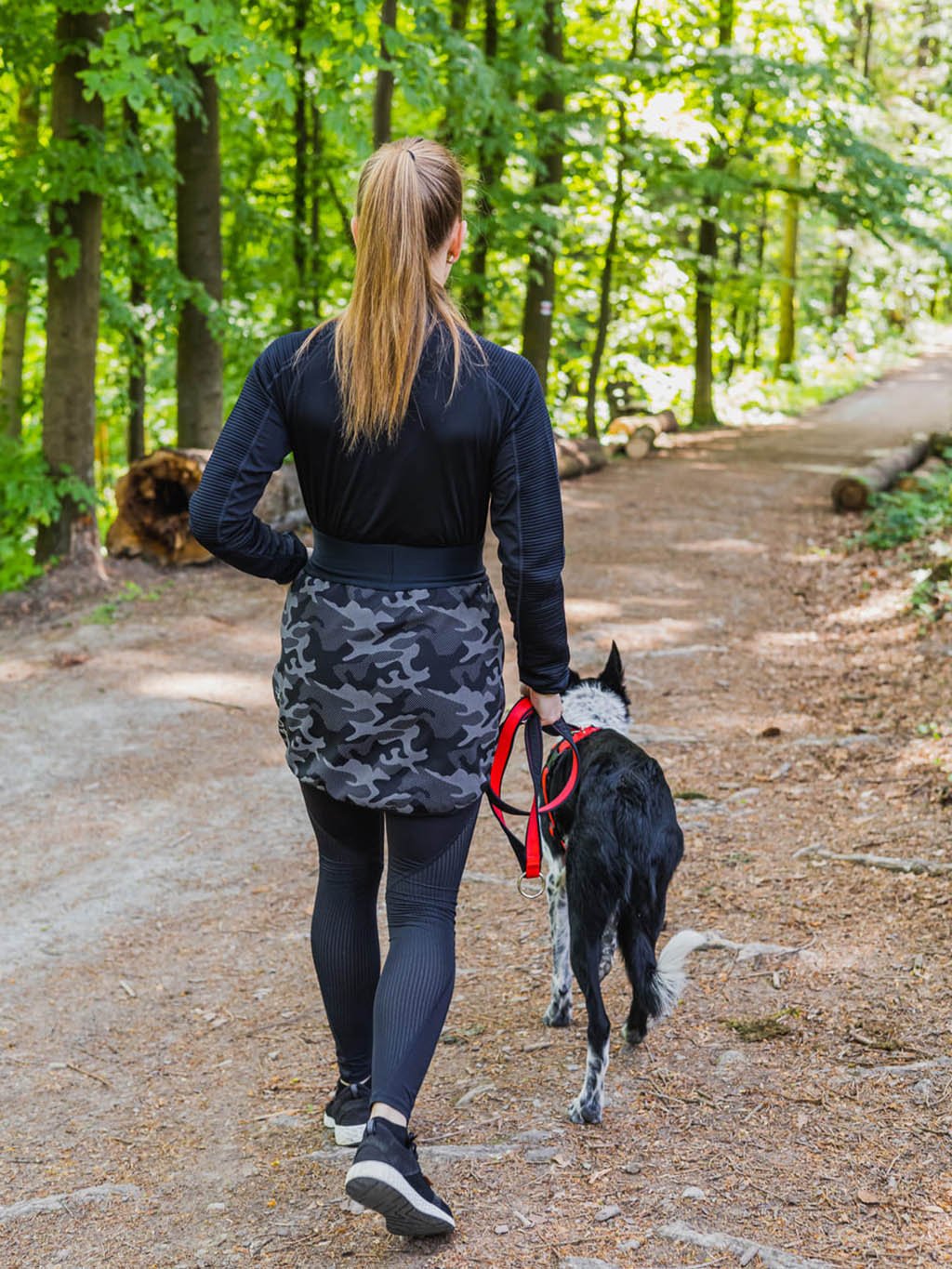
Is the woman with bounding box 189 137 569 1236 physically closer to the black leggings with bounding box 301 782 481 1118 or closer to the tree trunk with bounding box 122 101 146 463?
the black leggings with bounding box 301 782 481 1118

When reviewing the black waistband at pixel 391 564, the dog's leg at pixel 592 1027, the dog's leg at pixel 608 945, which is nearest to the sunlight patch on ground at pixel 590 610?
the dog's leg at pixel 608 945

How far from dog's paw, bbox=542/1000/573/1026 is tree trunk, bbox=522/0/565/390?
1050 cm

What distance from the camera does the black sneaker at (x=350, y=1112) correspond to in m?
2.96

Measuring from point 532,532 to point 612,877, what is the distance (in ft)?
3.27

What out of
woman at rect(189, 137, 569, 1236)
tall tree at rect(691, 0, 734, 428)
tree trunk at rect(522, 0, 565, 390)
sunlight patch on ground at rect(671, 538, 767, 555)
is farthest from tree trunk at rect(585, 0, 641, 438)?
woman at rect(189, 137, 569, 1236)

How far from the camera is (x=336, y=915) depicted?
276 cm

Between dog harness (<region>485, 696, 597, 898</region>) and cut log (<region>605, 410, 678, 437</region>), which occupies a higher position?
cut log (<region>605, 410, 678, 437</region>)

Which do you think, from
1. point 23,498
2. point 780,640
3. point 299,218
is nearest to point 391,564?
point 780,640

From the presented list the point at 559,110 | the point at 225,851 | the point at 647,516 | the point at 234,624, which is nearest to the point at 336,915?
the point at 225,851

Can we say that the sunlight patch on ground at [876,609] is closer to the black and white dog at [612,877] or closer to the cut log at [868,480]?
the cut log at [868,480]

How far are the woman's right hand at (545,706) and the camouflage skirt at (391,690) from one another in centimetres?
14

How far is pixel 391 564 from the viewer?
2.47 meters

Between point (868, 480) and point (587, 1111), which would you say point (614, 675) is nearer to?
point (587, 1111)

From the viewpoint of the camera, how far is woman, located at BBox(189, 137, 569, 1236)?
2.36m
